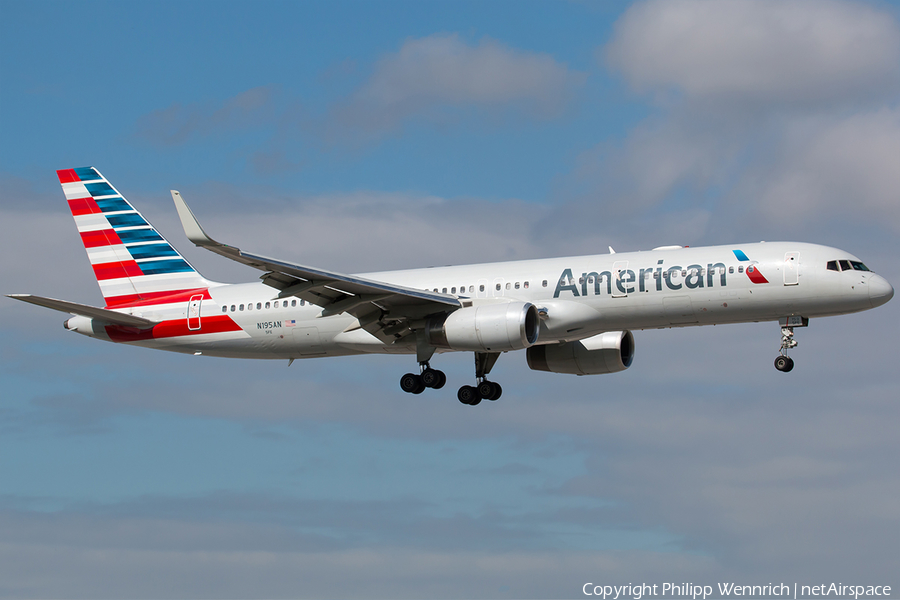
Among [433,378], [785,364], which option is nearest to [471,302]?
[433,378]

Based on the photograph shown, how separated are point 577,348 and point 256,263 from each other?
591 inches

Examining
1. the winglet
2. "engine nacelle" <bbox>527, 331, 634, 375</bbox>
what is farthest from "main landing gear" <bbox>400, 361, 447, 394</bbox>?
the winglet

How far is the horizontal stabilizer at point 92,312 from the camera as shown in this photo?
38.2m

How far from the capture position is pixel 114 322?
4322 cm

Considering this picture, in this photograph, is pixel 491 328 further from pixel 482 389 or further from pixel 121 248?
pixel 121 248

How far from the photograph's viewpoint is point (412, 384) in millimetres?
40500

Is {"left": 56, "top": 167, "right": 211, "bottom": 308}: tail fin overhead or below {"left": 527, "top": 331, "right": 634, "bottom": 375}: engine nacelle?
overhead

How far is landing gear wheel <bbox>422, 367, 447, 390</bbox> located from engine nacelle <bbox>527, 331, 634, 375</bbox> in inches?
206

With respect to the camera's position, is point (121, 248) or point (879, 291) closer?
point (879, 291)

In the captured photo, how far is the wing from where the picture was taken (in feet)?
113

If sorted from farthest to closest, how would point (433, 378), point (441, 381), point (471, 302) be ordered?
point (441, 381) < point (433, 378) < point (471, 302)

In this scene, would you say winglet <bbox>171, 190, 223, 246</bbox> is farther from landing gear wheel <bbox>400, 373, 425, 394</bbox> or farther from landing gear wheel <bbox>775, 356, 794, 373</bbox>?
landing gear wheel <bbox>775, 356, 794, 373</bbox>

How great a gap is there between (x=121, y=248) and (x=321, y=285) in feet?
46.1

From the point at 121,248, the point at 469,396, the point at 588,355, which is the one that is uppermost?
the point at 121,248
